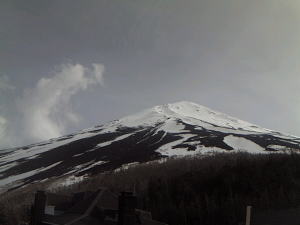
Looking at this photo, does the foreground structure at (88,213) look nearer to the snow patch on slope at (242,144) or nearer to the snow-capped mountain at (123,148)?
the snow-capped mountain at (123,148)

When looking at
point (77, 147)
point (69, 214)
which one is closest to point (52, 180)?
point (77, 147)

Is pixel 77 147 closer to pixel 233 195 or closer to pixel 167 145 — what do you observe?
pixel 167 145

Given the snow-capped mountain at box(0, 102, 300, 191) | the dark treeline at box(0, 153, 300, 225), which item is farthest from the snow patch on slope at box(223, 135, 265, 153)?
the dark treeline at box(0, 153, 300, 225)

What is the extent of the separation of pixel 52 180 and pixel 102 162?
1689cm

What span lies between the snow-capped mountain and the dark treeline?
16.0m

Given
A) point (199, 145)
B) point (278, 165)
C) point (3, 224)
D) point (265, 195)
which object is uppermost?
point (199, 145)

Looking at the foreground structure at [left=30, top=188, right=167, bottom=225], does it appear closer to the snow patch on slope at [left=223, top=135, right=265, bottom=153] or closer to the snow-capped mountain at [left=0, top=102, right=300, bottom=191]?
the snow-capped mountain at [left=0, top=102, right=300, bottom=191]

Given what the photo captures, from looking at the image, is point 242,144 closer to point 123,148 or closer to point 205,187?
point 123,148

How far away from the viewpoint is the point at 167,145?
382 feet

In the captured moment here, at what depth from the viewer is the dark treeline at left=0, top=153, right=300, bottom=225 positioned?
179 ft

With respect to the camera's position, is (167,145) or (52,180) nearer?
(52,180)

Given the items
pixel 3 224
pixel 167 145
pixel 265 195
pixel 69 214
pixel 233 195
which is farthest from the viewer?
pixel 167 145

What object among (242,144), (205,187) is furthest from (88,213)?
(242,144)

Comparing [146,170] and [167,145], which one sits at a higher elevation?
[167,145]
